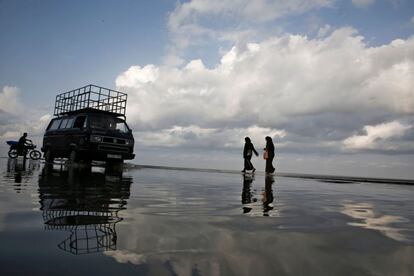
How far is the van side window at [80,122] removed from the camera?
13653 millimetres

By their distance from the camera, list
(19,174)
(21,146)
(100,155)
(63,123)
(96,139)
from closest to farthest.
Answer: (19,174) < (96,139) < (100,155) < (63,123) < (21,146)

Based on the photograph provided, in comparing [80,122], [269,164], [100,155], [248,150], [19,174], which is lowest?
[19,174]

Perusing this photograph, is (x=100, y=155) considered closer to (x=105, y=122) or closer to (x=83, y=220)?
(x=105, y=122)

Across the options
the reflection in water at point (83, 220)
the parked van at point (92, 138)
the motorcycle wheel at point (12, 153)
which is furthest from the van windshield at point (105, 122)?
the motorcycle wheel at point (12, 153)

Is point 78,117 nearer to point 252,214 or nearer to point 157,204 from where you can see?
point 157,204

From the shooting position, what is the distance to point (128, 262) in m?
1.94

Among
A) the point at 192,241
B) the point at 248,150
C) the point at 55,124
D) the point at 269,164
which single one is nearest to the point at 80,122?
the point at 55,124

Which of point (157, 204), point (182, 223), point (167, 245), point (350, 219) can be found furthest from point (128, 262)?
point (350, 219)

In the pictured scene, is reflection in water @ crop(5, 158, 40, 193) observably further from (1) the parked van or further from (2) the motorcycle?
(2) the motorcycle

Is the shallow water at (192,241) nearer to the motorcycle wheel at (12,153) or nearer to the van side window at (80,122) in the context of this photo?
the van side window at (80,122)

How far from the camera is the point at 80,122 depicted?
1384cm

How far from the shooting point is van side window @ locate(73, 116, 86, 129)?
13.7 meters

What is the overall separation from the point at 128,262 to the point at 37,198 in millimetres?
3181

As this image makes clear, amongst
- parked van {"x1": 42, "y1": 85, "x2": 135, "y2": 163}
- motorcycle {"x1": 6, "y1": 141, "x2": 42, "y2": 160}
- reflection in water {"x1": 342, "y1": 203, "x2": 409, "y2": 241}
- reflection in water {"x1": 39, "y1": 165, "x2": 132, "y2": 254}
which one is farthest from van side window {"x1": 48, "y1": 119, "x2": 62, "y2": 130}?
reflection in water {"x1": 342, "y1": 203, "x2": 409, "y2": 241}
